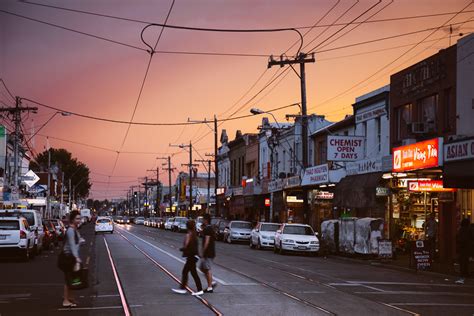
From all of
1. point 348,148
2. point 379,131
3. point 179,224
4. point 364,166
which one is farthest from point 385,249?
point 179,224

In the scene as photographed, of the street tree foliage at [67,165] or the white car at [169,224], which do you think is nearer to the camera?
the white car at [169,224]

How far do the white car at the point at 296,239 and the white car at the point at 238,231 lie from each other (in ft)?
39.7

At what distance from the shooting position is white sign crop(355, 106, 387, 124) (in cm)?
3726

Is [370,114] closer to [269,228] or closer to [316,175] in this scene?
[316,175]

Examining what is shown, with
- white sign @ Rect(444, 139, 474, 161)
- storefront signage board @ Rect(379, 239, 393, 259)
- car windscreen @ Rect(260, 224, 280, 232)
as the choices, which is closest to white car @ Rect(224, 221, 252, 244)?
car windscreen @ Rect(260, 224, 280, 232)

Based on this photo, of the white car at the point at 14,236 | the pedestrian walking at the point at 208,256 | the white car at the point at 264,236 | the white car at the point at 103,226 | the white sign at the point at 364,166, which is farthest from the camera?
the white car at the point at 103,226

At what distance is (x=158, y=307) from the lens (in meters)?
13.6

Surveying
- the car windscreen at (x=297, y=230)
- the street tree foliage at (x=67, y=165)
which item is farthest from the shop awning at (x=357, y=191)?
the street tree foliage at (x=67, y=165)

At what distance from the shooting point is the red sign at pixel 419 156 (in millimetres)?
25297

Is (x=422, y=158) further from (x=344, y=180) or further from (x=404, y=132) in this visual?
(x=344, y=180)

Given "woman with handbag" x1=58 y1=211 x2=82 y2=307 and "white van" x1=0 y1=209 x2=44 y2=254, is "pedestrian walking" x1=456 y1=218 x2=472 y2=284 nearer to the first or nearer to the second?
"woman with handbag" x1=58 y1=211 x2=82 y2=307

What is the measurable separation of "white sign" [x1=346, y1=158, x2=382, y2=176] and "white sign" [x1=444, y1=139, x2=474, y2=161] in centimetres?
794

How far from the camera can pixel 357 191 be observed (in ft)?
111

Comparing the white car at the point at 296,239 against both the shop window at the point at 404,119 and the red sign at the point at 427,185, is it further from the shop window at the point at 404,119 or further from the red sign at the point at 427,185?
the red sign at the point at 427,185
